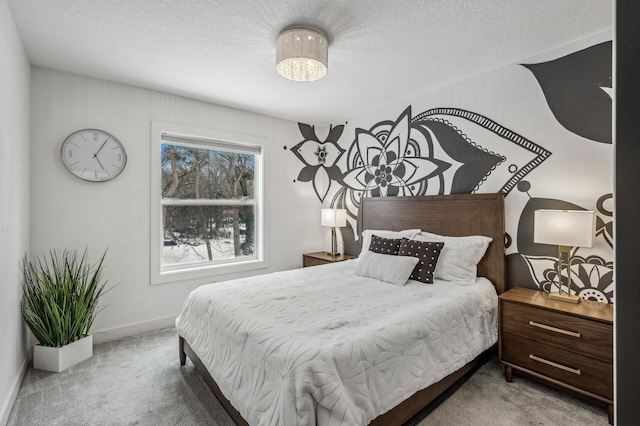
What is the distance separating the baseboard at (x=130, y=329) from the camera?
2880 mm

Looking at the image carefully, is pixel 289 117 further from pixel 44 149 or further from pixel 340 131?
pixel 44 149

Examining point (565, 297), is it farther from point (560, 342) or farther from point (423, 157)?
point (423, 157)

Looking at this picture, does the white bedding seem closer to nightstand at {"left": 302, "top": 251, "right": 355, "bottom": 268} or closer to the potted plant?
the potted plant

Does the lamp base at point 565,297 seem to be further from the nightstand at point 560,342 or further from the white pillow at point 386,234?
the white pillow at point 386,234

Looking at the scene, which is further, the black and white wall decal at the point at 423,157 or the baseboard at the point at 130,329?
the baseboard at the point at 130,329

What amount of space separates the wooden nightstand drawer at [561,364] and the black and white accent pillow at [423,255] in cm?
68

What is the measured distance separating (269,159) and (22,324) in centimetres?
281

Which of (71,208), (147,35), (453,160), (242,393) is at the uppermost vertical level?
(147,35)

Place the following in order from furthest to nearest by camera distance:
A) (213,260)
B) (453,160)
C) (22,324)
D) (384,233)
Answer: (213,260) → (384,233) → (453,160) → (22,324)

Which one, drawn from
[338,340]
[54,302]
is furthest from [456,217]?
[54,302]

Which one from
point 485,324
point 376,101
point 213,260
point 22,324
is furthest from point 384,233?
point 22,324

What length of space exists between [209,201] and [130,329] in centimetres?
154

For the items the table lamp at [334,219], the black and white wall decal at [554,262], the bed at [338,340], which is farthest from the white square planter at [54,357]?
the black and white wall decal at [554,262]

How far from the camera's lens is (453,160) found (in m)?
3.03
